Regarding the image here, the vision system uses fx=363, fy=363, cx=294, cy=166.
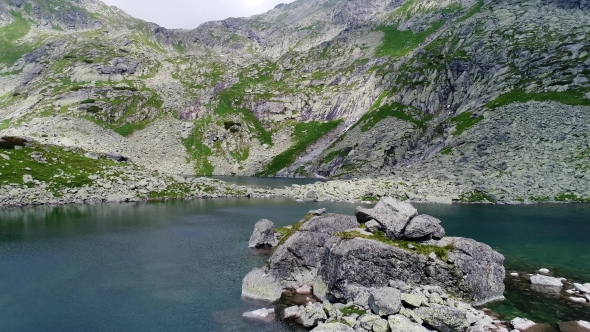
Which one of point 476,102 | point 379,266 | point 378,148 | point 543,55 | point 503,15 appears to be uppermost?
point 503,15

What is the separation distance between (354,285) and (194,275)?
16.9 metres

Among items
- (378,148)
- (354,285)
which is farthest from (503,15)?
(354,285)

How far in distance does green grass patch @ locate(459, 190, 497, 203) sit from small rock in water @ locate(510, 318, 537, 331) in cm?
6006

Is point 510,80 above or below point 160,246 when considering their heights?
above

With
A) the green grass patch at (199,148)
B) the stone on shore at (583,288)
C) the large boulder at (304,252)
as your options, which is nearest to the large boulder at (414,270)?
the large boulder at (304,252)

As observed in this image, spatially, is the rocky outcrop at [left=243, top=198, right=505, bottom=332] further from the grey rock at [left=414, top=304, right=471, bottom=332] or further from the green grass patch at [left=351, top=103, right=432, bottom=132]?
the green grass patch at [left=351, top=103, right=432, bottom=132]

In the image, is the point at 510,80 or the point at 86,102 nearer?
the point at 510,80

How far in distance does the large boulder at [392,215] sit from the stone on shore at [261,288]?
11.4 m

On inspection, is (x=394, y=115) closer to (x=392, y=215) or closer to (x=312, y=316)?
(x=392, y=215)

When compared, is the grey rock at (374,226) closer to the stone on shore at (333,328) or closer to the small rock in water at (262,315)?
the stone on shore at (333,328)

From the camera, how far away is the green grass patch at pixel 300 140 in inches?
6117

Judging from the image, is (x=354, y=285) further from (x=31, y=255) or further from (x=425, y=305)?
(x=31, y=255)

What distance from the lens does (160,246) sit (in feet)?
160

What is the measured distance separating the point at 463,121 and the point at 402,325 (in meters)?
108
